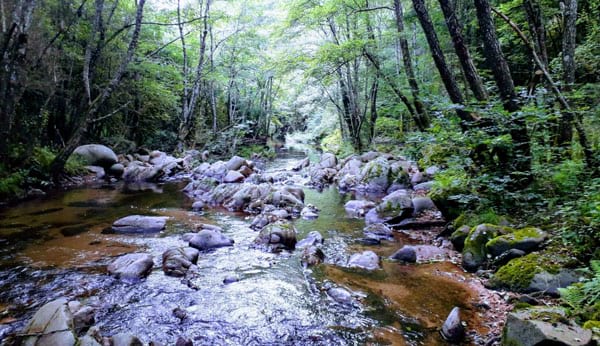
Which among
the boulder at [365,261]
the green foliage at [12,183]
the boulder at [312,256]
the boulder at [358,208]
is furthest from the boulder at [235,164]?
the boulder at [365,261]

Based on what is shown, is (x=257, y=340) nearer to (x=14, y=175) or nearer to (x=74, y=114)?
(x=14, y=175)

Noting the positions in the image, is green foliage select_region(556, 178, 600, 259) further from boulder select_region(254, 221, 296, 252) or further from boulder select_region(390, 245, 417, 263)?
boulder select_region(254, 221, 296, 252)

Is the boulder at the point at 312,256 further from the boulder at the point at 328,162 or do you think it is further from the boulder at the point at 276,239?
the boulder at the point at 328,162

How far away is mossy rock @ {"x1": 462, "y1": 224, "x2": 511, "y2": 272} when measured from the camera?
15.3 feet

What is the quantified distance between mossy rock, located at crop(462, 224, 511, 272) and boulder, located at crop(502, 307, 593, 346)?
1899 mm

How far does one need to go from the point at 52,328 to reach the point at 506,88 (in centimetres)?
666

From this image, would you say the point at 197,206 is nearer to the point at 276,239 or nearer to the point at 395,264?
the point at 276,239

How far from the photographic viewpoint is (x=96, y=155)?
1263 cm

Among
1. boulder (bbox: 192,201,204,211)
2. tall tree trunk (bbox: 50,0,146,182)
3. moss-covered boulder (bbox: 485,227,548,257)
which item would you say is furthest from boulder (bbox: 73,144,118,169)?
moss-covered boulder (bbox: 485,227,548,257)

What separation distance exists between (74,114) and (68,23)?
3.40 meters

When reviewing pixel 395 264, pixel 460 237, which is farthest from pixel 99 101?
pixel 460 237

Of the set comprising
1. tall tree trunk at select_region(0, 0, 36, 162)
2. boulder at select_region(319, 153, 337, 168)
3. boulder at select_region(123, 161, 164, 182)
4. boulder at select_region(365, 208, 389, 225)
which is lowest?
boulder at select_region(365, 208, 389, 225)

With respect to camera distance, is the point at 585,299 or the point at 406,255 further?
the point at 406,255

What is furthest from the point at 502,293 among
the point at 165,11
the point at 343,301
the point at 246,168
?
the point at 165,11
